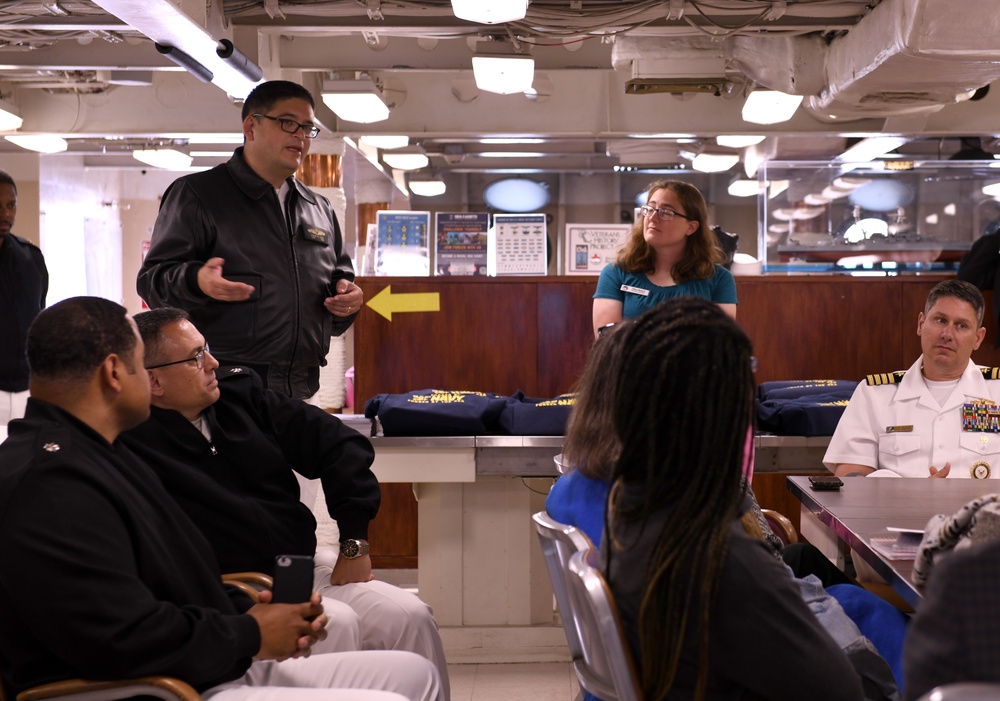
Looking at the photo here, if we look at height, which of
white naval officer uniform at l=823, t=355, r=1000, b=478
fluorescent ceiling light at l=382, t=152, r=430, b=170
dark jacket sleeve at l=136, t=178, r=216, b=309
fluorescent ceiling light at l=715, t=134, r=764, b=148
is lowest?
white naval officer uniform at l=823, t=355, r=1000, b=478

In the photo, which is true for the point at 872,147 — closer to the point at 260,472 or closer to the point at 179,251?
the point at 179,251

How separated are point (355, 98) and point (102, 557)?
14.6 feet

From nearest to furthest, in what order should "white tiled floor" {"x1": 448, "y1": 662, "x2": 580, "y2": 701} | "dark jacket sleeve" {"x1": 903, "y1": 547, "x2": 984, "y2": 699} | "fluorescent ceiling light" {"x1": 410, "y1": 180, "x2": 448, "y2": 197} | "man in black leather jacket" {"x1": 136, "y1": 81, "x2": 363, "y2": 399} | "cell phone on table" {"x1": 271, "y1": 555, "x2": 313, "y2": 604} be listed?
"dark jacket sleeve" {"x1": 903, "y1": 547, "x2": 984, "y2": 699} < "cell phone on table" {"x1": 271, "y1": 555, "x2": 313, "y2": 604} < "man in black leather jacket" {"x1": 136, "y1": 81, "x2": 363, "y2": 399} < "white tiled floor" {"x1": 448, "y1": 662, "x2": 580, "y2": 701} < "fluorescent ceiling light" {"x1": 410, "y1": 180, "x2": 448, "y2": 197}

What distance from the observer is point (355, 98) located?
5691mm

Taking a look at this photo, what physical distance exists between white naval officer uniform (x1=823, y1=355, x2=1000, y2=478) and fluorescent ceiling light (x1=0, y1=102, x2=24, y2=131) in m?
6.20

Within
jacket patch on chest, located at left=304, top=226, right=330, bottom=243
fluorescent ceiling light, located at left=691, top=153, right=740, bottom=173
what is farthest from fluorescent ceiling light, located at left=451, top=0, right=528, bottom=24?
fluorescent ceiling light, located at left=691, top=153, right=740, bottom=173

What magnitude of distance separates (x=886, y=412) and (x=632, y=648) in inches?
86.7

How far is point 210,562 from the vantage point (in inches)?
80.4

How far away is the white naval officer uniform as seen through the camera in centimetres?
327

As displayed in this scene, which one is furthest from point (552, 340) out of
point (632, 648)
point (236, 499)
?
point (632, 648)

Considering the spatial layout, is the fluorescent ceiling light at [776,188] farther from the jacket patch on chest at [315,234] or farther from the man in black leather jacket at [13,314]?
the man in black leather jacket at [13,314]

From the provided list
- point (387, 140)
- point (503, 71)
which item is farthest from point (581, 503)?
point (387, 140)

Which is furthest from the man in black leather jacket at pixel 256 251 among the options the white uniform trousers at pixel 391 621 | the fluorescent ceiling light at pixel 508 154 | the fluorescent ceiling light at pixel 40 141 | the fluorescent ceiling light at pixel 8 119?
the fluorescent ceiling light at pixel 508 154

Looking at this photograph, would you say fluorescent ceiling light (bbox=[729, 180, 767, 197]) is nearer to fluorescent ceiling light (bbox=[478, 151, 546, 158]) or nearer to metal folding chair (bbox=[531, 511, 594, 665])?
fluorescent ceiling light (bbox=[478, 151, 546, 158])
